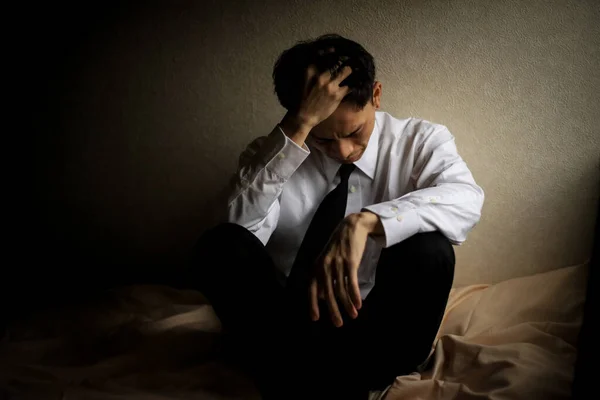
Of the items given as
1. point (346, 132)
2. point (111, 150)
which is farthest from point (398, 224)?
point (111, 150)

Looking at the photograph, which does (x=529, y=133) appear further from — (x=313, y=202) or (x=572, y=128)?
(x=313, y=202)

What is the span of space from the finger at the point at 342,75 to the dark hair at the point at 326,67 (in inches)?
0.4

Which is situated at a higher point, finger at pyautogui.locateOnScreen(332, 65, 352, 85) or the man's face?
finger at pyautogui.locateOnScreen(332, 65, 352, 85)

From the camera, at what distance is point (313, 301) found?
1.14 meters

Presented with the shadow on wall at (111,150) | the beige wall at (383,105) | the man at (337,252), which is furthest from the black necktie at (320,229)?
the shadow on wall at (111,150)

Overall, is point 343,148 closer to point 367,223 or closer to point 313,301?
point 367,223

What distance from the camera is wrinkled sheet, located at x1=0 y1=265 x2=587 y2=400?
1210 millimetres

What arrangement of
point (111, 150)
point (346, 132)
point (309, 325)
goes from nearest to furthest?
point (309, 325) < point (346, 132) < point (111, 150)

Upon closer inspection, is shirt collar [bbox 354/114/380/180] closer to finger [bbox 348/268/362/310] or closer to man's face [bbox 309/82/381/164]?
man's face [bbox 309/82/381/164]

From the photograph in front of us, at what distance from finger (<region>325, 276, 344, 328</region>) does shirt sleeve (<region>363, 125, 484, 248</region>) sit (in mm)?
140

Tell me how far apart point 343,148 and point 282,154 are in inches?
5.6

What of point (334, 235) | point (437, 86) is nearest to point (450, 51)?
point (437, 86)

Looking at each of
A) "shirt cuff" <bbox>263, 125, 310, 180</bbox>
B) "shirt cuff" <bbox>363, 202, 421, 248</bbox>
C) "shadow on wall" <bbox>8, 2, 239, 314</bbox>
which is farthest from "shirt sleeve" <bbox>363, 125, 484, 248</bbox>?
"shadow on wall" <bbox>8, 2, 239, 314</bbox>

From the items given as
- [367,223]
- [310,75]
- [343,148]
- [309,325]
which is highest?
[310,75]
